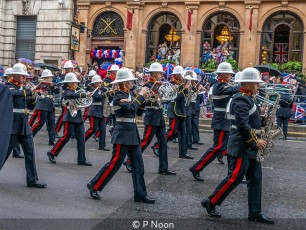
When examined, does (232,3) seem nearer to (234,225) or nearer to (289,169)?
(289,169)

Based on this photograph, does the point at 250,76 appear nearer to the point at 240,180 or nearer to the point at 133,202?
the point at 240,180

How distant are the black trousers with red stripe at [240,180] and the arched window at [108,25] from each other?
22278 millimetres

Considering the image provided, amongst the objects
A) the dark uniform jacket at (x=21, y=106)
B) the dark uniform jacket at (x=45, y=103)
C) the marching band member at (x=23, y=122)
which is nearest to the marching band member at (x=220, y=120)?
the marching band member at (x=23, y=122)

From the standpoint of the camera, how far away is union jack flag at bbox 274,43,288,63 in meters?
25.4

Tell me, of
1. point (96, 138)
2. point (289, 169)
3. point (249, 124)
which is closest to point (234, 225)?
point (249, 124)

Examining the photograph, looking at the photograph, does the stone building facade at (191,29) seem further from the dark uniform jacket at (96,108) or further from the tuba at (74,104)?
the tuba at (74,104)

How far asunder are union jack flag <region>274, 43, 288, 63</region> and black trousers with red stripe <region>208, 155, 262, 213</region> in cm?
2003

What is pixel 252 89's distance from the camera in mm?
6441

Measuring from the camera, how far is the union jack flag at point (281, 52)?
25.4 m

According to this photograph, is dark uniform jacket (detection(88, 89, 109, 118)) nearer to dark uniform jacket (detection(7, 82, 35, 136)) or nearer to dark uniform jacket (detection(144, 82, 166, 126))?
dark uniform jacket (detection(144, 82, 166, 126))

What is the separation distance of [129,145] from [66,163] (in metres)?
3.55

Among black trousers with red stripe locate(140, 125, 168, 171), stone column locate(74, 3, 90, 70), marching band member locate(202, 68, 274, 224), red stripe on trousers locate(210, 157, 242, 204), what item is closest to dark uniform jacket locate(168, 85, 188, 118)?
black trousers with red stripe locate(140, 125, 168, 171)

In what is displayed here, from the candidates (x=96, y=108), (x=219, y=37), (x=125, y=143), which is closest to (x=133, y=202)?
(x=125, y=143)

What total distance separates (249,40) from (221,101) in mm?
16767
